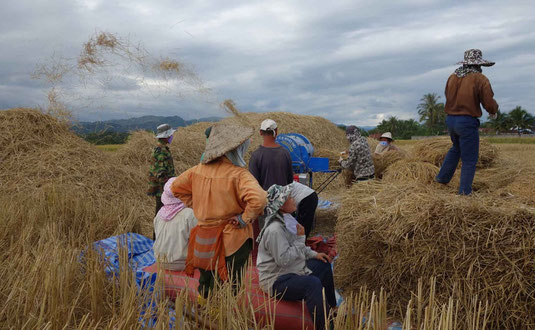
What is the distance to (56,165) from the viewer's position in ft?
25.2

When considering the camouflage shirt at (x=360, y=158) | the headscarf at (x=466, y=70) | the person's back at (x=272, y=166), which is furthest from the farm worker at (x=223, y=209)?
the camouflage shirt at (x=360, y=158)

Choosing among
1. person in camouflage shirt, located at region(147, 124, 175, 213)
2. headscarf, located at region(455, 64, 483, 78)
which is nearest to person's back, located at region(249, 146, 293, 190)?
person in camouflage shirt, located at region(147, 124, 175, 213)

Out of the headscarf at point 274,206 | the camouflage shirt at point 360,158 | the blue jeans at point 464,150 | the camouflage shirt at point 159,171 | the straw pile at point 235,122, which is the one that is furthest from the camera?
the straw pile at point 235,122

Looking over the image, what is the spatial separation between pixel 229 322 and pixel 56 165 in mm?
7098

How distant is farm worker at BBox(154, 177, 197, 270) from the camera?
4.04m

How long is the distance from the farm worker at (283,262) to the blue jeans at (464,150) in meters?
2.02

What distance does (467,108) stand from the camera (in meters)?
4.06

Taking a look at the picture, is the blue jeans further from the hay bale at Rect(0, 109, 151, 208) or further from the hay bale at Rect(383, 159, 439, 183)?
the hay bale at Rect(0, 109, 151, 208)

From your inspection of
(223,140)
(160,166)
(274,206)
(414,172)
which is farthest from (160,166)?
(414,172)

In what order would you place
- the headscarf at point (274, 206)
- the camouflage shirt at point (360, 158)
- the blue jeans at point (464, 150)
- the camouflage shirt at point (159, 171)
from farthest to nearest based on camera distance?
the camouflage shirt at point (360, 158) < the camouflage shirt at point (159, 171) < the blue jeans at point (464, 150) < the headscarf at point (274, 206)

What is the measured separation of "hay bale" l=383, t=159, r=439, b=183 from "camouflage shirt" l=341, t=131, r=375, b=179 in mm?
887

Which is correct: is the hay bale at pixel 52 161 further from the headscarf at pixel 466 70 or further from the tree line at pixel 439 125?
the tree line at pixel 439 125

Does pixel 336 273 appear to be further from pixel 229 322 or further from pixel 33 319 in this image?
pixel 33 319

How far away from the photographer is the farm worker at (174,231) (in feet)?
13.3
